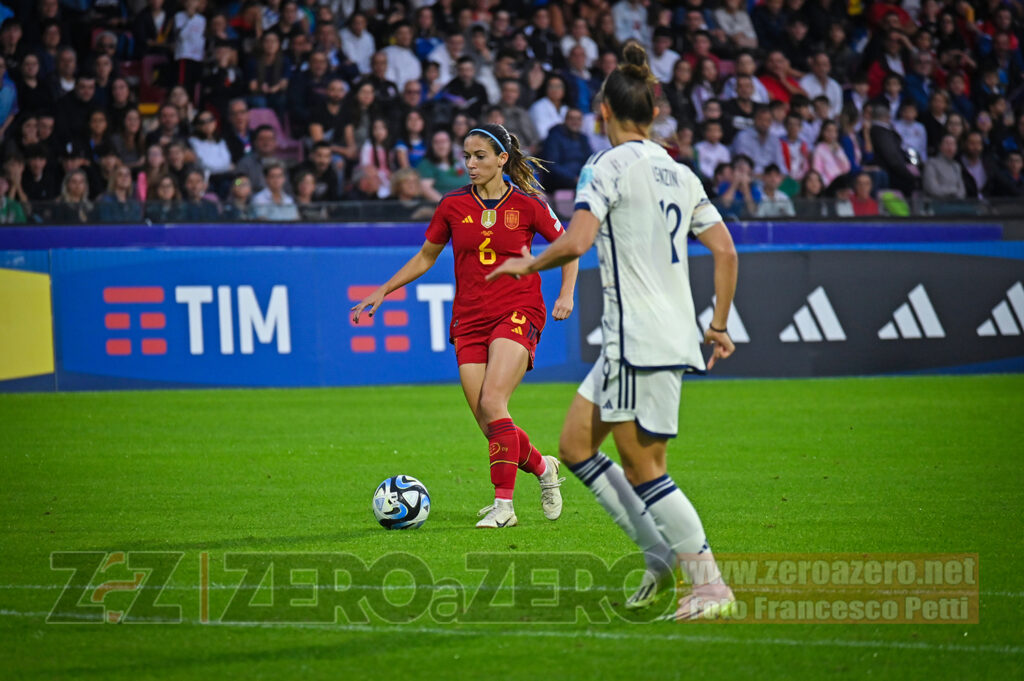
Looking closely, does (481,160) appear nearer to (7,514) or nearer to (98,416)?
(7,514)

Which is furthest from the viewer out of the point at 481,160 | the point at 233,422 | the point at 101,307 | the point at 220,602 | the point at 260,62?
the point at 260,62

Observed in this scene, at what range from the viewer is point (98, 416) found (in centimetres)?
1288

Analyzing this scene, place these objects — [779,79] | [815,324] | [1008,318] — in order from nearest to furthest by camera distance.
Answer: [815,324] → [1008,318] → [779,79]

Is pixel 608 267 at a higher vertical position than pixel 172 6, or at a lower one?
lower

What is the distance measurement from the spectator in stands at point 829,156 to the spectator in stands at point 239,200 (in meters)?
8.32

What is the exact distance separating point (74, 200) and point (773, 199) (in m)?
9.03

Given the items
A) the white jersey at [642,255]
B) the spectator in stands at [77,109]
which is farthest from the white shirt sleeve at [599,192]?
the spectator in stands at [77,109]

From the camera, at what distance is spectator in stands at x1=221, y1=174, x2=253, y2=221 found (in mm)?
15688

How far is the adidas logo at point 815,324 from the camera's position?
53.1ft

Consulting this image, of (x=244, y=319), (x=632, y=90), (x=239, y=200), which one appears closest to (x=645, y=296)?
(x=632, y=90)

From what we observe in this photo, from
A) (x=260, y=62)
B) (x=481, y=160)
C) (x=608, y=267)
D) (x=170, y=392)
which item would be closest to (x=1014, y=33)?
(x=260, y=62)

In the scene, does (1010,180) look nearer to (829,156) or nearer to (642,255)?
(829,156)

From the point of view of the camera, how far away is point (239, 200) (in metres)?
15.9

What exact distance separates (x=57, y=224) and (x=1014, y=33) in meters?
16.3
